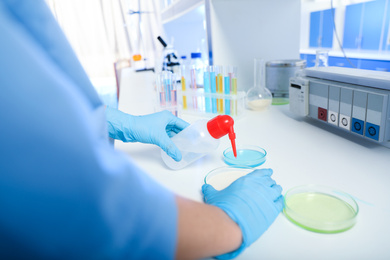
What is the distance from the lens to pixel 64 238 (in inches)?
13.1

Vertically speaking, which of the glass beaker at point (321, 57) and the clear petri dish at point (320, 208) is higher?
the glass beaker at point (321, 57)

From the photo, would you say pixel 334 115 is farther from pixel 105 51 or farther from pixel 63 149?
pixel 105 51

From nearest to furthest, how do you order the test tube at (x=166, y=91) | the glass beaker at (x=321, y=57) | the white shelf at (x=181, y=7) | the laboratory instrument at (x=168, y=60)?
1. the glass beaker at (x=321, y=57)
2. the test tube at (x=166, y=91)
3. the white shelf at (x=181, y=7)
4. the laboratory instrument at (x=168, y=60)

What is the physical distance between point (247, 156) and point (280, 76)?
677 mm

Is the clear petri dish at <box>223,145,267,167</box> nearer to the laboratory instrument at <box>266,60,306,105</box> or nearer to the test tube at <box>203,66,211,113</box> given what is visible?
the test tube at <box>203,66,211,113</box>

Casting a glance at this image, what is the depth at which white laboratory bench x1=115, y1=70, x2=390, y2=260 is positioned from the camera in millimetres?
490

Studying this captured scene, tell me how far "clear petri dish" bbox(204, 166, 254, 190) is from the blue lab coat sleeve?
0.37 metres

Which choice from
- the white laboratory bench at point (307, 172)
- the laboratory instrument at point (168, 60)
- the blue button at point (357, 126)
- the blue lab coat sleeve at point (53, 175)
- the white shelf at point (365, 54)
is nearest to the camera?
the blue lab coat sleeve at point (53, 175)

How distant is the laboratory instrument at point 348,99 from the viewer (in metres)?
0.78

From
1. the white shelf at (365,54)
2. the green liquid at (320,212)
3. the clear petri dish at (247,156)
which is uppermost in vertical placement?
the white shelf at (365,54)

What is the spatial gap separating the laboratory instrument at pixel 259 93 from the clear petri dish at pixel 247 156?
1.48 ft

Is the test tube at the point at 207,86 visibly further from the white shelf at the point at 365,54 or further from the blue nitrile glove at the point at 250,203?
the white shelf at the point at 365,54

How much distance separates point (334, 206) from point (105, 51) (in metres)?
4.74

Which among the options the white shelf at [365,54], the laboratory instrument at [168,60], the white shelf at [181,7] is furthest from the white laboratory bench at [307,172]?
the white shelf at [365,54]
